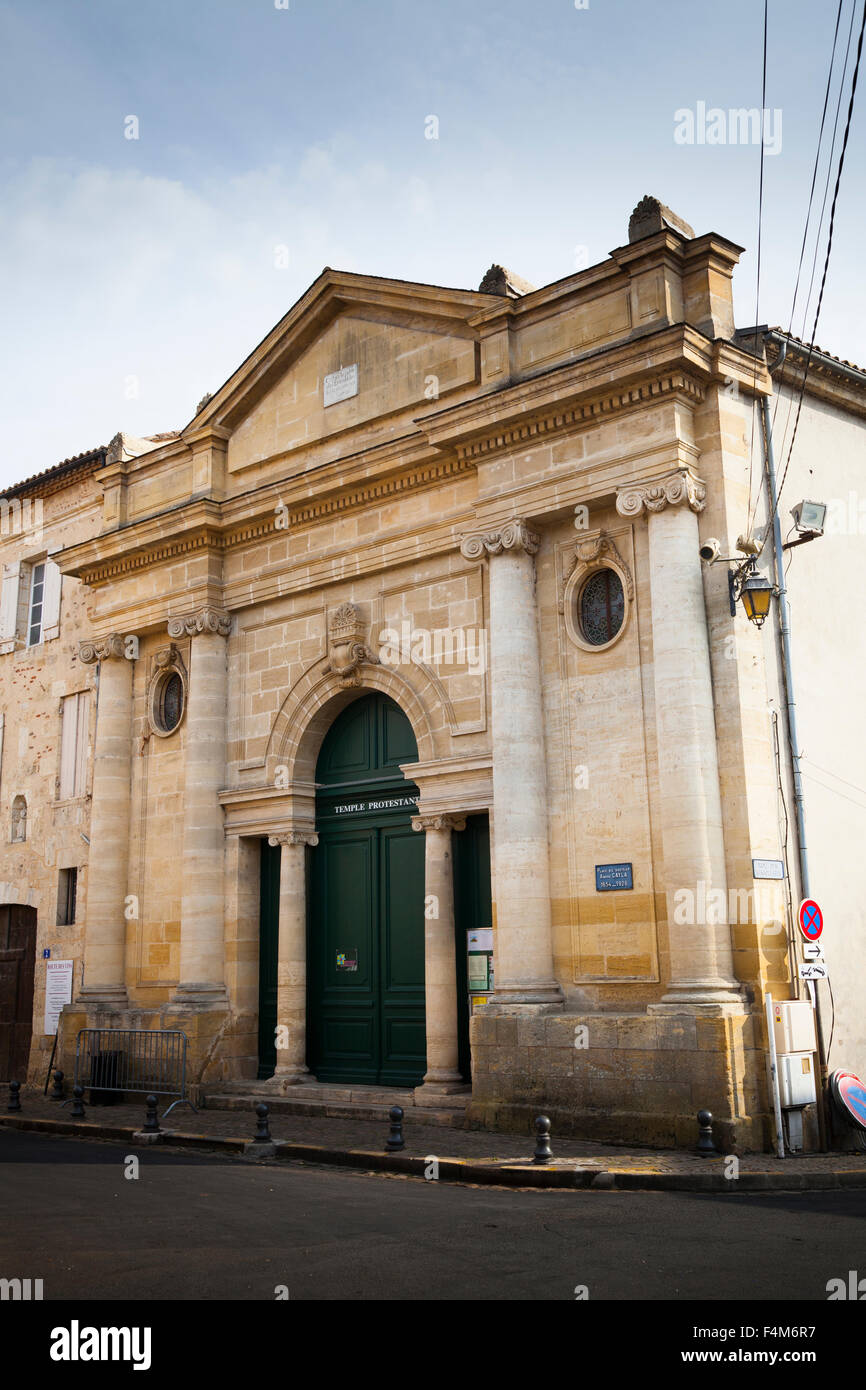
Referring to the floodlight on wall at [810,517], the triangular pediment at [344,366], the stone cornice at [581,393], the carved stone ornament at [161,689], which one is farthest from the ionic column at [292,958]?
the floodlight on wall at [810,517]

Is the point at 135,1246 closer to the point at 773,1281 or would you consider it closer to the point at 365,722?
the point at 773,1281

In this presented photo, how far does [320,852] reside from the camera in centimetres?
1633

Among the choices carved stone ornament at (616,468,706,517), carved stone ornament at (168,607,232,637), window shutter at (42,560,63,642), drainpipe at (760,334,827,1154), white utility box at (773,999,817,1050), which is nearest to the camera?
white utility box at (773,999,817,1050)

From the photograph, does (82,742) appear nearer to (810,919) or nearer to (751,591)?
(751,591)

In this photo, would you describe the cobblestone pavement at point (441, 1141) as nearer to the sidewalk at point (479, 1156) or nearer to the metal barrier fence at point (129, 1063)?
the sidewalk at point (479, 1156)

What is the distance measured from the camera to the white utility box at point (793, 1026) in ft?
36.6

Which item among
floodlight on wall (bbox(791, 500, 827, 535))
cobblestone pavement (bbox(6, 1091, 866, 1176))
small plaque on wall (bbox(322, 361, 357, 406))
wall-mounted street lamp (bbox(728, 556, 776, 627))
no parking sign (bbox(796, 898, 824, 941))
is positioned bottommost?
cobblestone pavement (bbox(6, 1091, 866, 1176))

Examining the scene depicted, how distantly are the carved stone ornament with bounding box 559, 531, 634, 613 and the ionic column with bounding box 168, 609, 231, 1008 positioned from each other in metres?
5.74

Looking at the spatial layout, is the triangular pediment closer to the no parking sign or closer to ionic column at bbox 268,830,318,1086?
ionic column at bbox 268,830,318,1086

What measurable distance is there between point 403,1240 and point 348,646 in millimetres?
9127

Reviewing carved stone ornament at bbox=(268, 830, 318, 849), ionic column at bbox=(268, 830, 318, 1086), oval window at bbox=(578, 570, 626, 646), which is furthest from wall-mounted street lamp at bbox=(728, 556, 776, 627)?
ionic column at bbox=(268, 830, 318, 1086)

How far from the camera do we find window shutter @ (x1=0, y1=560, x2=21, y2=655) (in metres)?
21.7

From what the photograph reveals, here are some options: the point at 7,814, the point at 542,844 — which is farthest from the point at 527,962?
the point at 7,814

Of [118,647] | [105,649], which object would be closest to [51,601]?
[105,649]
